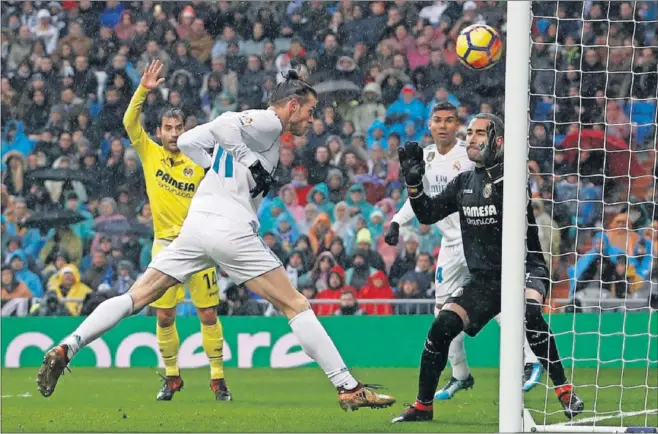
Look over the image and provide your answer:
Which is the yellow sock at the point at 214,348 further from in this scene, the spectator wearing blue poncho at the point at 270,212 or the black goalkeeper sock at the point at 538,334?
the spectator wearing blue poncho at the point at 270,212

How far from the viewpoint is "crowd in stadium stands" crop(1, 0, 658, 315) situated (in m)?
12.2

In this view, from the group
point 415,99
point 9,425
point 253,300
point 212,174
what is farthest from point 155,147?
point 415,99

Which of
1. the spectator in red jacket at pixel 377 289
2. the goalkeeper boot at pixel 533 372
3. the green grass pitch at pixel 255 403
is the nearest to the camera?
the green grass pitch at pixel 255 403

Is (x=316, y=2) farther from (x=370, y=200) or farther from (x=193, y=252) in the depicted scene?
(x=193, y=252)

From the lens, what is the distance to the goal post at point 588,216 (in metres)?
5.86

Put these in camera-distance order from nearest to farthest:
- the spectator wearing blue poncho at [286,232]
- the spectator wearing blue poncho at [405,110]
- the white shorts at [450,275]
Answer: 1. the white shorts at [450,275]
2. the spectator wearing blue poncho at [286,232]
3. the spectator wearing blue poncho at [405,110]

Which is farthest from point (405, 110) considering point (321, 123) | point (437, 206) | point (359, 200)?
point (437, 206)

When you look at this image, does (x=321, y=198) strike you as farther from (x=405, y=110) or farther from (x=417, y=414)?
(x=417, y=414)

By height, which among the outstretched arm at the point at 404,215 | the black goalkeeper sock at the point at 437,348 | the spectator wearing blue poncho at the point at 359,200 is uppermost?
the outstretched arm at the point at 404,215

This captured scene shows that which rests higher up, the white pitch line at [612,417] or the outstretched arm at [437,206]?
the outstretched arm at [437,206]

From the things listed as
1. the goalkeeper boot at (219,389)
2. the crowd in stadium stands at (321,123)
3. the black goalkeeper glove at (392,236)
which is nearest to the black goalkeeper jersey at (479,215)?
the black goalkeeper glove at (392,236)

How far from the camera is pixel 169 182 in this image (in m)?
8.76

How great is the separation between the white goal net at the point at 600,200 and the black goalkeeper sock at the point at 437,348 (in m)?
1.83

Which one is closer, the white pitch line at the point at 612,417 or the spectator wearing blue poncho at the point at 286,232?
the white pitch line at the point at 612,417
